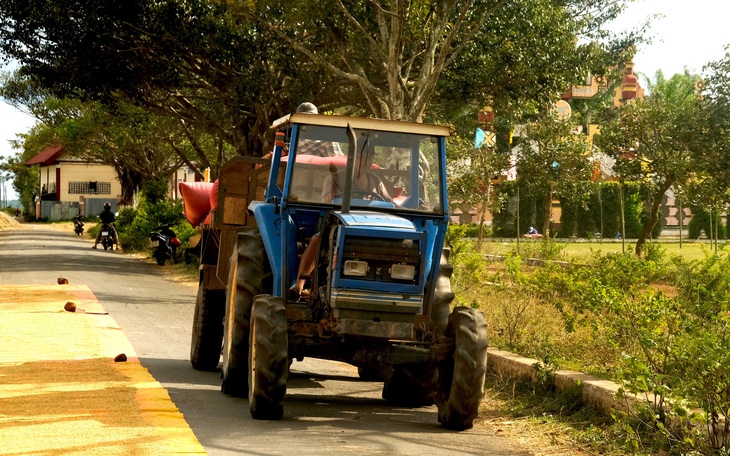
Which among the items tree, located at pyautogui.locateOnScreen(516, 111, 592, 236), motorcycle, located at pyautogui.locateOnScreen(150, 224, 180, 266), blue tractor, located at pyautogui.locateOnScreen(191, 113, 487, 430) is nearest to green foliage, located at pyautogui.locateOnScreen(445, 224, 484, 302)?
blue tractor, located at pyautogui.locateOnScreen(191, 113, 487, 430)

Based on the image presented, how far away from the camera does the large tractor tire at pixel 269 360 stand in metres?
8.84

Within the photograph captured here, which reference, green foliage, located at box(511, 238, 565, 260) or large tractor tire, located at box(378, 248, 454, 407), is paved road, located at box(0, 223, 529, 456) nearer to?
large tractor tire, located at box(378, 248, 454, 407)

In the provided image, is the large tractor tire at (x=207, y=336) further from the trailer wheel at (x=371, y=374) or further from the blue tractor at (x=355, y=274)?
the trailer wheel at (x=371, y=374)

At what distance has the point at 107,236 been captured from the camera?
43.0m

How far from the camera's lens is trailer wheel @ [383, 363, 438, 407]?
1033 cm

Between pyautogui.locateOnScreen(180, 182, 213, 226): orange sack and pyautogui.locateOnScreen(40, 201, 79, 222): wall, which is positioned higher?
pyautogui.locateOnScreen(40, 201, 79, 222): wall

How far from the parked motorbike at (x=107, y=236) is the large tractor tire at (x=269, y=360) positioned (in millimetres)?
34598

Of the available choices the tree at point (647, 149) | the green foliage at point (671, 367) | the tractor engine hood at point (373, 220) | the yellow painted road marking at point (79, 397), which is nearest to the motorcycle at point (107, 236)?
the tree at point (647, 149)

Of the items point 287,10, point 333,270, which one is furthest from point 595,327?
point 287,10

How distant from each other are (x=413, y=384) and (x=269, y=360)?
197 centimetres

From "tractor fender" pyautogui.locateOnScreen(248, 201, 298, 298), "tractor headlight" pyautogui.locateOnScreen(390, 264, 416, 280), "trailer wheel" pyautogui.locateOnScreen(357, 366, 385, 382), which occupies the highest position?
"tractor fender" pyautogui.locateOnScreen(248, 201, 298, 298)

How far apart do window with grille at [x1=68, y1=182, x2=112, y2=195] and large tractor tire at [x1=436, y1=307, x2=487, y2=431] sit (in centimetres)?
10093

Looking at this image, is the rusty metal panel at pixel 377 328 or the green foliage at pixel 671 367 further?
the rusty metal panel at pixel 377 328

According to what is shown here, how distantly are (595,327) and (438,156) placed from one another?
8.51 ft
